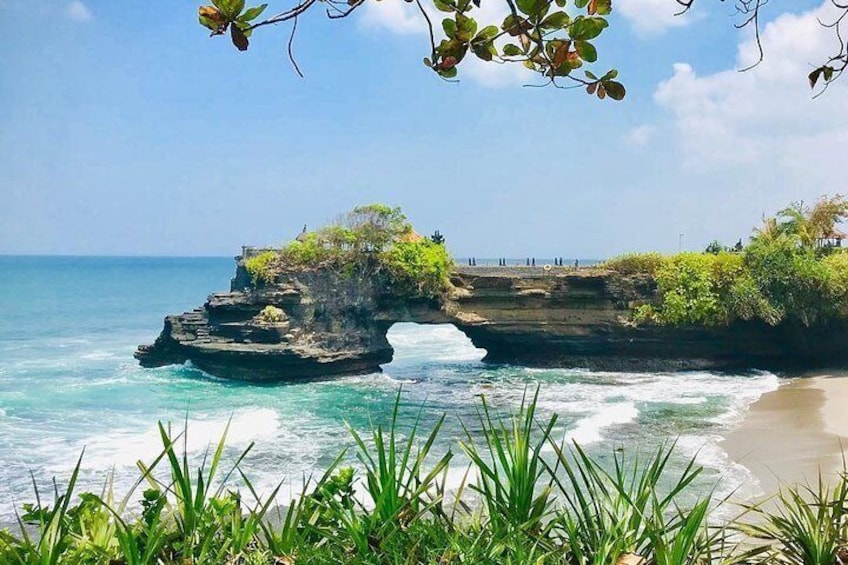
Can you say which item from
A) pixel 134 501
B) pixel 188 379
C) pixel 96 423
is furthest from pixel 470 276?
pixel 134 501

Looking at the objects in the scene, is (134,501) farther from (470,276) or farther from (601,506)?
(470,276)

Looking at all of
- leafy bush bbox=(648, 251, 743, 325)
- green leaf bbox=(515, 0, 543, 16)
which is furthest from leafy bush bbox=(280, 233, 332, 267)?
green leaf bbox=(515, 0, 543, 16)

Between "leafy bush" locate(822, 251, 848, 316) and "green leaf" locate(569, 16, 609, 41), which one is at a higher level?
"green leaf" locate(569, 16, 609, 41)

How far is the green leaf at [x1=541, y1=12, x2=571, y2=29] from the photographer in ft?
5.56

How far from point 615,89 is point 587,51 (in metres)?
0.14

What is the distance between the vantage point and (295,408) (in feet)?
57.4

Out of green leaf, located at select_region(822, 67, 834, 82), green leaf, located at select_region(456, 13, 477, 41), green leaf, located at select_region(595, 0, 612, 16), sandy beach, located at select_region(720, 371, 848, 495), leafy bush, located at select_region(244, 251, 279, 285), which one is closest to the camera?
green leaf, located at select_region(456, 13, 477, 41)

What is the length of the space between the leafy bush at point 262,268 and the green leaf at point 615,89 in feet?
64.4

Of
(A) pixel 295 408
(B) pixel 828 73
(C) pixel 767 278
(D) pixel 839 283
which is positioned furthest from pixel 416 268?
(B) pixel 828 73

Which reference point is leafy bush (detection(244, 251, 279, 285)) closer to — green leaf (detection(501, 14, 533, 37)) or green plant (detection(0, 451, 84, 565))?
green plant (detection(0, 451, 84, 565))

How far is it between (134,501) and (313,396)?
8.71 m

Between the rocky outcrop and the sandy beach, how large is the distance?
321cm

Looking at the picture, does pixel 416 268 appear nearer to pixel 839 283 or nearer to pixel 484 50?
pixel 839 283

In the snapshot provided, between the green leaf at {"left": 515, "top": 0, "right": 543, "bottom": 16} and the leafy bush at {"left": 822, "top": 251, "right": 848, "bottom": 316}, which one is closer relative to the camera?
the green leaf at {"left": 515, "top": 0, "right": 543, "bottom": 16}
